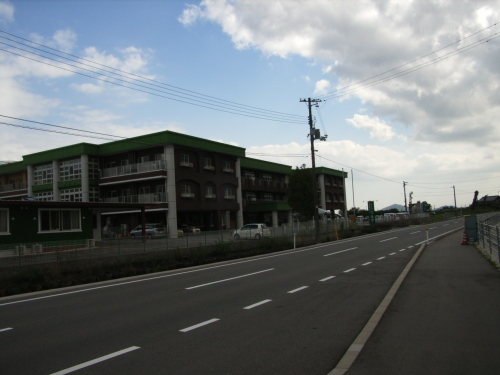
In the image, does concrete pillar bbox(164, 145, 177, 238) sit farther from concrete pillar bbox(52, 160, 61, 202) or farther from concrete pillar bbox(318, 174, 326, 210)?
concrete pillar bbox(318, 174, 326, 210)

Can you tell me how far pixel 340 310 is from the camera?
8.45m

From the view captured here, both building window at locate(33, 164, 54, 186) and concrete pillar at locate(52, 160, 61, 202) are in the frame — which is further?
building window at locate(33, 164, 54, 186)

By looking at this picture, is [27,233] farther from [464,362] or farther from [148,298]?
[464,362]

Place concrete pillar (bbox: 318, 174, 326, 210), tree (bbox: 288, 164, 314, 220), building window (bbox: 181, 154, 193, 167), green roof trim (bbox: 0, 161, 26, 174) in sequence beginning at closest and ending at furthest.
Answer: building window (bbox: 181, 154, 193, 167) < green roof trim (bbox: 0, 161, 26, 174) < tree (bbox: 288, 164, 314, 220) < concrete pillar (bbox: 318, 174, 326, 210)

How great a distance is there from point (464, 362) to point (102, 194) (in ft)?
169

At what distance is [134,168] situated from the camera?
1913 inches

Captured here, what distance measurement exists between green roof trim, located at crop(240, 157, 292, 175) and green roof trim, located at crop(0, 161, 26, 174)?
99.2 feet

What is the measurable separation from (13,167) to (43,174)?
862 centimetres

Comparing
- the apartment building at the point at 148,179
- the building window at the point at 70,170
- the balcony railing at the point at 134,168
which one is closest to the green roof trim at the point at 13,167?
the apartment building at the point at 148,179

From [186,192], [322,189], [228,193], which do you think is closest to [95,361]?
[186,192]

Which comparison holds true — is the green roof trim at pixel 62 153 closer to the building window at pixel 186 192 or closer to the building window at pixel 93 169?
the building window at pixel 93 169

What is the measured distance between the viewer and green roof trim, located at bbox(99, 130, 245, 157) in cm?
4706

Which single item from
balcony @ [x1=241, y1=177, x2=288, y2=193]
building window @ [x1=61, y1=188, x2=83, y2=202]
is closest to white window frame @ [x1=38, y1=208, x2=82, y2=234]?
building window @ [x1=61, y1=188, x2=83, y2=202]

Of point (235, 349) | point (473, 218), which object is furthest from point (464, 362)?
point (473, 218)
